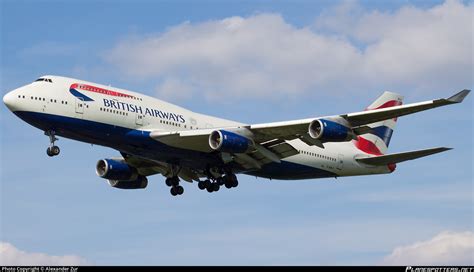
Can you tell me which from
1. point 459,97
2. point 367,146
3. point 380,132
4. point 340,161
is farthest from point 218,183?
point 459,97

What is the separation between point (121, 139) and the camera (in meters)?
48.1

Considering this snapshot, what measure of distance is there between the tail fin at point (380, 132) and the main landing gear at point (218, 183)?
35.5 ft

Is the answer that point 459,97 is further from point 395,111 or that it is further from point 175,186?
point 175,186

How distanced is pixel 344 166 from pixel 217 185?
9071mm

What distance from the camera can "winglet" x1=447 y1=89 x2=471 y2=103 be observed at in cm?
4132

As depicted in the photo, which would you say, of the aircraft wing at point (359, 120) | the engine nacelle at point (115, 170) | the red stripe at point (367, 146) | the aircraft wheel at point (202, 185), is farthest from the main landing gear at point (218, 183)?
the red stripe at point (367, 146)

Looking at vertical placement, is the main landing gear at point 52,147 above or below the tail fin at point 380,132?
below

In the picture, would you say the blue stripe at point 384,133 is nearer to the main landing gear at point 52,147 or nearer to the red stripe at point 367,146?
the red stripe at point 367,146

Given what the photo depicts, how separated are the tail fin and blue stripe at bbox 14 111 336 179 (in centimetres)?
877

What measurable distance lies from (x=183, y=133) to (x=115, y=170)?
882cm

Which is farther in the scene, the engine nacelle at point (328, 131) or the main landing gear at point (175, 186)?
the main landing gear at point (175, 186)

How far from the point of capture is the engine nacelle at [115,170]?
182 ft

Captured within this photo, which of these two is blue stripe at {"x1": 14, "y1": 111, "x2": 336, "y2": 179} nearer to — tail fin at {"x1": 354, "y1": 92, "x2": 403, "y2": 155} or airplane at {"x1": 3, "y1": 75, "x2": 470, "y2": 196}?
airplane at {"x1": 3, "y1": 75, "x2": 470, "y2": 196}

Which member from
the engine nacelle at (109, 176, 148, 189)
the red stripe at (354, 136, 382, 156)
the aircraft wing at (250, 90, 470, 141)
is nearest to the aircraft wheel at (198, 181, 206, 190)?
the aircraft wing at (250, 90, 470, 141)
